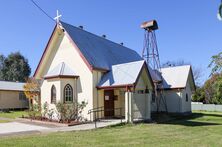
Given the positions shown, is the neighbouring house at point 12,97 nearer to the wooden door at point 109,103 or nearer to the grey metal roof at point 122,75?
the wooden door at point 109,103

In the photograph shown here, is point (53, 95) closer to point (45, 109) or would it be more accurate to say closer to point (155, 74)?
point (45, 109)

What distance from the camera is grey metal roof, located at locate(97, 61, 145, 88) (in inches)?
779

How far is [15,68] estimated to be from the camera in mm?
61812

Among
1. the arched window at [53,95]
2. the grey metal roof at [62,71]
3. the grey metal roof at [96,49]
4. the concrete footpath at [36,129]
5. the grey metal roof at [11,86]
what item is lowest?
the concrete footpath at [36,129]

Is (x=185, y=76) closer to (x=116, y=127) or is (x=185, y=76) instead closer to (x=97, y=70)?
(x=97, y=70)

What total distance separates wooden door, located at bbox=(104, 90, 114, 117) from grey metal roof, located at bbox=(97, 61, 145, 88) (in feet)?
4.61

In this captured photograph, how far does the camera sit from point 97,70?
69.9 ft

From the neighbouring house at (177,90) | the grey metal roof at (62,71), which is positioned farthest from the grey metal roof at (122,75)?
the neighbouring house at (177,90)

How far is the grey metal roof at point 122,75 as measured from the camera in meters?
19.8

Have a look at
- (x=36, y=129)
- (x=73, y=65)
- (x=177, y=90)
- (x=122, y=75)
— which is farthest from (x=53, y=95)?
(x=177, y=90)

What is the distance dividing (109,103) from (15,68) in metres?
45.1

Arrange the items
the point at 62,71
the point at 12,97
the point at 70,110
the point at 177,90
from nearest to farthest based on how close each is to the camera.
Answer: the point at 70,110 → the point at 62,71 → the point at 177,90 → the point at 12,97

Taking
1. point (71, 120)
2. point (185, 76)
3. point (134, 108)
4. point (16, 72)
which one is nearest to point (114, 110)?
point (134, 108)

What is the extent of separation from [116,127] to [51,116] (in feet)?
22.3
